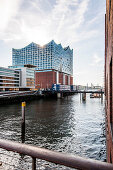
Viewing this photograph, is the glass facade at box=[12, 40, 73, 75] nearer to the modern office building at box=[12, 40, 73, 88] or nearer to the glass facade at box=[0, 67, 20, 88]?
the modern office building at box=[12, 40, 73, 88]

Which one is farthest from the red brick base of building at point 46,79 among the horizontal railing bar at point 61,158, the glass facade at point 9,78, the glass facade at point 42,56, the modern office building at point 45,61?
the horizontal railing bar at point 61,158

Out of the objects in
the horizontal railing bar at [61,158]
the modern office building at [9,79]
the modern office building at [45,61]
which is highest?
the modern office building at [45,61]

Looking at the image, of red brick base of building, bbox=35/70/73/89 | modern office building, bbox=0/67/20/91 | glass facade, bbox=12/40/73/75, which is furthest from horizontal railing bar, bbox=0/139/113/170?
glass facade, bbox=12/40/73/75

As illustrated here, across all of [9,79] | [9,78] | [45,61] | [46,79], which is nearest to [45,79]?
[46,79]

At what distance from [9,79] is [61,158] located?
342ft

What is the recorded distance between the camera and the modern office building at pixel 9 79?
92738 millimetres

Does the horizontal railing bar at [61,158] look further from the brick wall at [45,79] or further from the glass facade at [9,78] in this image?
the brick wall at [45,79]

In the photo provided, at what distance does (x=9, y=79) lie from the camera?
99250mm

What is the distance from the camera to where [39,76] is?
16475 cm

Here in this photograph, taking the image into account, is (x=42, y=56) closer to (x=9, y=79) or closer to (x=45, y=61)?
(x=45, y=61)

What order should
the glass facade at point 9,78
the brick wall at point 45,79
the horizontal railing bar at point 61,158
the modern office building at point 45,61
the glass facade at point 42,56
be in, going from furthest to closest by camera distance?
1. the glass facade at point 42,56
2. the modern office building at point 45,61
3. the brick wall at point 45,79
4. the glass facade at point 9,78
5. the horizontal railing bar at point 61,158

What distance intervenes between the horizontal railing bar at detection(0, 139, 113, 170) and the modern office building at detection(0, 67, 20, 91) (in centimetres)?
9733

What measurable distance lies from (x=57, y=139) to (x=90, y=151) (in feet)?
15.2

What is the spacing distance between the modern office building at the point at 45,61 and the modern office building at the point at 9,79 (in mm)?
49049
